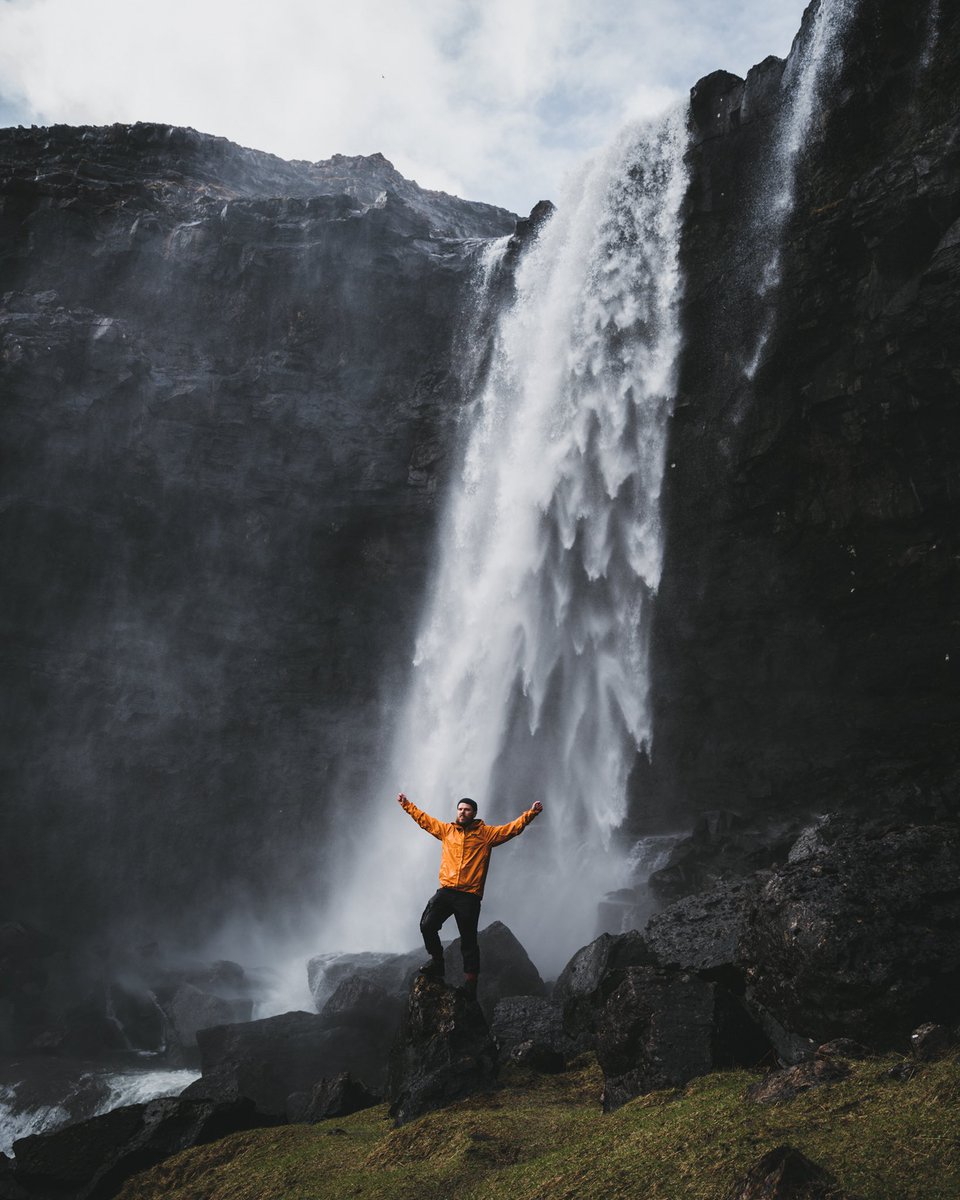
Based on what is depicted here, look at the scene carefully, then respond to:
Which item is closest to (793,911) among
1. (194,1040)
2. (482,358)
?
(194,1040)

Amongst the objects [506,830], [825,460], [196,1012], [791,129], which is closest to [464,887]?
[506,830]

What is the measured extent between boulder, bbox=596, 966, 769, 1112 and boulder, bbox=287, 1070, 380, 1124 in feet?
10.0

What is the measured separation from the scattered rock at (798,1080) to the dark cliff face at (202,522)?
80.6ft

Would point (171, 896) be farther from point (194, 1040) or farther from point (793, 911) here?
point (793, 911)

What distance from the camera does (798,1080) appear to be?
15.2 ft

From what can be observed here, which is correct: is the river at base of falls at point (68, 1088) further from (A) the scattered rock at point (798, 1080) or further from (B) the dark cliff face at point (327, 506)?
(A) the scattered rock at point (798, 1080)

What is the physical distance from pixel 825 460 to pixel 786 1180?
70.5ft

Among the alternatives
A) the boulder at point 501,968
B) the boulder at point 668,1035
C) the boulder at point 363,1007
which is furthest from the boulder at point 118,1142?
the boulder at point 363,1007

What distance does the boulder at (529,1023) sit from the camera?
9.09m

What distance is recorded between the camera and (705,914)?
32.7ft

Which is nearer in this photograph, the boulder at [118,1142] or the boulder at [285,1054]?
the boulder at [118,1142]

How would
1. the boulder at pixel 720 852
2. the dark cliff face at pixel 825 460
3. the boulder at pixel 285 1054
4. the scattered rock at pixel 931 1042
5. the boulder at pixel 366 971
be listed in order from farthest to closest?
the dark cliff face at pixel 825 460
the boulder at pixel 720 852
the boulder at pixel 366 971
the boulder at pixel 285 1054
the scattered rock at pixel 931 1042

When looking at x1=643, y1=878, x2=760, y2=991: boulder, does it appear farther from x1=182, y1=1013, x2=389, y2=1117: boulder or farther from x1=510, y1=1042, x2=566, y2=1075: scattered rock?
x1=182, y1=1013, x2=389, y2=1117: boulder

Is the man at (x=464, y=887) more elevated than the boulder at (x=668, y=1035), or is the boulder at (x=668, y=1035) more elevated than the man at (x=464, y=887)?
the man at (x=464, y=887)
